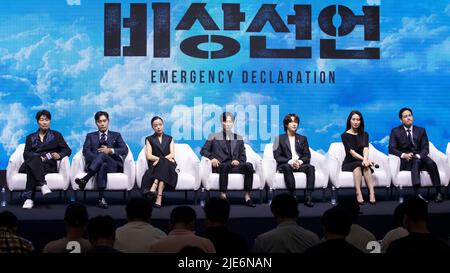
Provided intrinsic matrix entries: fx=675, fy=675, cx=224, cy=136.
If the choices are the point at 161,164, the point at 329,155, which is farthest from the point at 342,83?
the point at 161,164

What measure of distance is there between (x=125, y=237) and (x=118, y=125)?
15.8 ft

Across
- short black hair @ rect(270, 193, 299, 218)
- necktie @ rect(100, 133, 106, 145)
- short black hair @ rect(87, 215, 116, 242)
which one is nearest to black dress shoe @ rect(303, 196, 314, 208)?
necktie @ rect(100, 133, 106, 145)

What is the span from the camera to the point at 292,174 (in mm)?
7043

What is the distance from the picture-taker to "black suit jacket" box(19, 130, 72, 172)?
693 centimetres

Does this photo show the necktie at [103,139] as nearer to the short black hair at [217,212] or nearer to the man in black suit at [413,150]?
the man in black suit at [413,150]

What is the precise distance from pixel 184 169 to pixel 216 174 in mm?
535

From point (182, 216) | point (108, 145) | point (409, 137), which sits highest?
point (409, 137)

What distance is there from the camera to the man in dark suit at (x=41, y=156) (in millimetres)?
6688

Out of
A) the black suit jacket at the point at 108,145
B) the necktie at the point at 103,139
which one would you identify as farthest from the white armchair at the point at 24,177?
the necktie at the point at 103,139

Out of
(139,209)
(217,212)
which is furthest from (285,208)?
(139,209)

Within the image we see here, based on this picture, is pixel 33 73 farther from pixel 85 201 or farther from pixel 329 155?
pixel 329 155

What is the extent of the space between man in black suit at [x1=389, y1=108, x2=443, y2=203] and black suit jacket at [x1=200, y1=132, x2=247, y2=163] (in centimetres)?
164

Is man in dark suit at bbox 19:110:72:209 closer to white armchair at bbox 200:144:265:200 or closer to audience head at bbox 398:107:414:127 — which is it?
white armchair at bbox 200:144:265:200

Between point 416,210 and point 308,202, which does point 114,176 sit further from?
point 416,210
